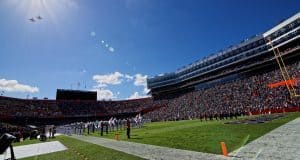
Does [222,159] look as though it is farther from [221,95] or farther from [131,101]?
[131,101]

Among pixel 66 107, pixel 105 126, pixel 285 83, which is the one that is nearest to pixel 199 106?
pixel 285 83

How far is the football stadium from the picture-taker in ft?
86.9

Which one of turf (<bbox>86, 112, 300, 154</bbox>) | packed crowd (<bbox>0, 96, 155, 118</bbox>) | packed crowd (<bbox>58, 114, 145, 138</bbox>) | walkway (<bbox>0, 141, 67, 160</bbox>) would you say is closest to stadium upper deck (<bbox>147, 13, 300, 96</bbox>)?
packed crowd (<bbox>0, 96, 155, 118</bbox>)

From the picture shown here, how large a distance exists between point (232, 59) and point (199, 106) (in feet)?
81.8

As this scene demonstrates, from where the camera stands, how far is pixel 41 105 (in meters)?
86.3

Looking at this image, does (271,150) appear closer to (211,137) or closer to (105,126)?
(211,137)

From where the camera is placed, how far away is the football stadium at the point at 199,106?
2650 cm

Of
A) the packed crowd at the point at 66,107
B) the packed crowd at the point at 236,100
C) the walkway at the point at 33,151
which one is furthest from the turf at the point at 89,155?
the packed crowd at the point at 66,107

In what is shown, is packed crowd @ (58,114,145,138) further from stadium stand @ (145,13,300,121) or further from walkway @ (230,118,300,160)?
walkway @ (230,118,300,160)

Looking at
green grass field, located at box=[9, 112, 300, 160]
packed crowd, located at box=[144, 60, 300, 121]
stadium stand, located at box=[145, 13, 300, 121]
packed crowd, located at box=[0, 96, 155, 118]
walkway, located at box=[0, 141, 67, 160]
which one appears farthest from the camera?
packed crowd, located at box=[0, 96, 155, 118]

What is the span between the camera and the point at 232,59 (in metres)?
86.4

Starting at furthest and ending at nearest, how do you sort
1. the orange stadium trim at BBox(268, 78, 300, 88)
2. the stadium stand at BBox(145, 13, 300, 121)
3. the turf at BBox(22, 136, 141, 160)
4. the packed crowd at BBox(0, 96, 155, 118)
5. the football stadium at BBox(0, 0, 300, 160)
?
the packed crowd at BBox(0, 96, 155, 118), the stadium stand at BBox(145, 13, 300, 121), the orange stadium trim at BBox(268, 78, 300, 88), the football stadium at BBox(0, 0, 300, 160), the turf at BBox(22, 136, 141, 160)

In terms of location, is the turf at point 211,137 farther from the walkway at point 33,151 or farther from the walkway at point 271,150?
the walkway at point 33,151

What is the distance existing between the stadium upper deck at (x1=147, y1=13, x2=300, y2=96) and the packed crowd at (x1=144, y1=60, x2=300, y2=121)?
10501 mm
